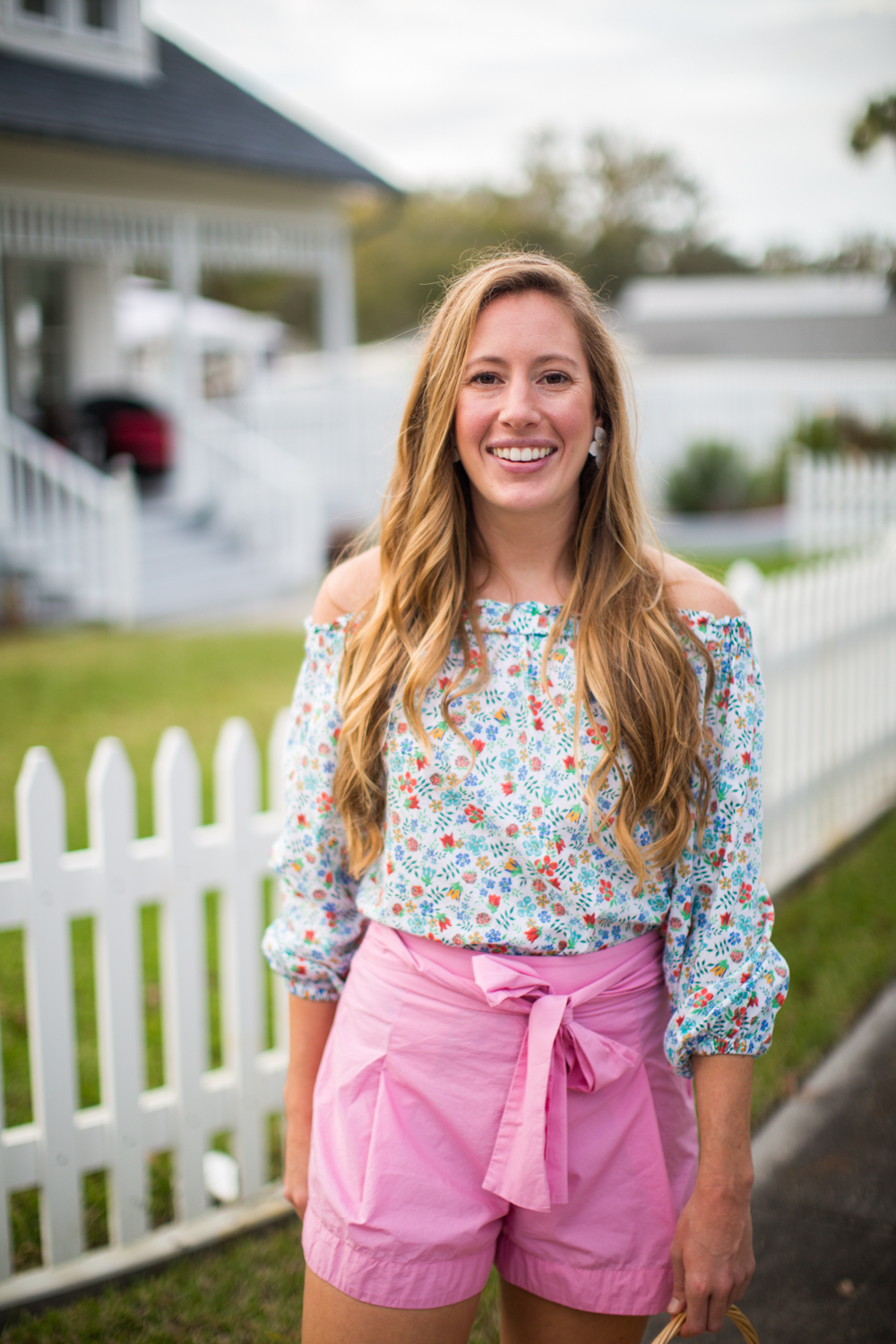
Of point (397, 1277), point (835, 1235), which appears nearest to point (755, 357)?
point (835, 1235)

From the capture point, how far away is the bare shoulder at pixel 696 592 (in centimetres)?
164

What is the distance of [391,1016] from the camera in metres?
1.62

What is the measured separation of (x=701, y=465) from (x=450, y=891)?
18908 mm

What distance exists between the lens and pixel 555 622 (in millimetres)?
1630

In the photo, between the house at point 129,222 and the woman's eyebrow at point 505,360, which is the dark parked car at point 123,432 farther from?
the woman's eyebrow at point 505,360

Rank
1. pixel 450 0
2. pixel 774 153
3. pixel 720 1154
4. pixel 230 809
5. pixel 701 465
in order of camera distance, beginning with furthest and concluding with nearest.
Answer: pixel 450 0 < pixel 701 465 < pixel 774 153 < pixel 230 809 < pixel 720 1154

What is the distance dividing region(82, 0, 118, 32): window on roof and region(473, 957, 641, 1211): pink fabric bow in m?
15.1

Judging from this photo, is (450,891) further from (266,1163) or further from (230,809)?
(266,1163)

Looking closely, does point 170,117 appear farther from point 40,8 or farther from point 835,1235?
point 835,1235

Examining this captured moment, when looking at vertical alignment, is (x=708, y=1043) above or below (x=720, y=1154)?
above

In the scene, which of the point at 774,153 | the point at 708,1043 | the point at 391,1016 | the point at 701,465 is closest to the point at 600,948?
the point at 708,1043

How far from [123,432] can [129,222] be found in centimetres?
260

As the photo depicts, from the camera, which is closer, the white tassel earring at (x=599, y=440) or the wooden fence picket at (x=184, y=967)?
the white tassel earring at (x=599, y=440)

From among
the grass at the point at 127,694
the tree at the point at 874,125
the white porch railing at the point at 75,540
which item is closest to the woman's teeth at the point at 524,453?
the tree at the point at 874,125
